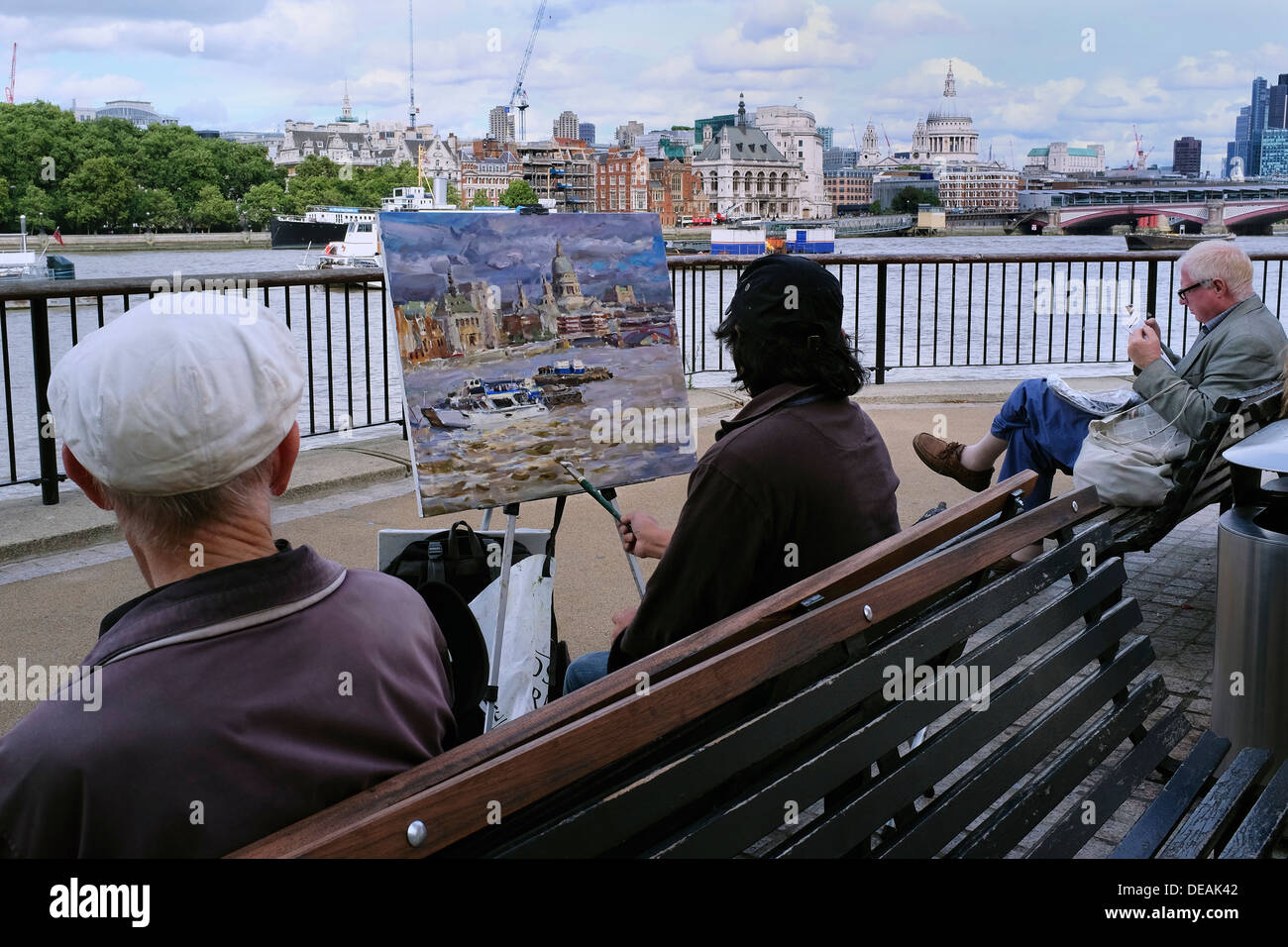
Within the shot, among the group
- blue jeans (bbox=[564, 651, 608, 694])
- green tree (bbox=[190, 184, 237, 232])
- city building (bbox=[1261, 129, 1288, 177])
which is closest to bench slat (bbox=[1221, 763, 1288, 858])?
blue jeans (bbox=[564, 651, 608, 694])

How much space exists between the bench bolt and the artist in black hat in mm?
1236

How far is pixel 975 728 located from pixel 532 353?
7.51ft

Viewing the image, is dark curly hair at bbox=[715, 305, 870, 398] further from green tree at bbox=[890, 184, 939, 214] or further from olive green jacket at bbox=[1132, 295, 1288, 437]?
green tree at bbox=[890, 184, 939, 214]

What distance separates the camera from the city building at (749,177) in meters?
88.7

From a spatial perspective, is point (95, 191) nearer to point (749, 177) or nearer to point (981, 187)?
point (749, 177)

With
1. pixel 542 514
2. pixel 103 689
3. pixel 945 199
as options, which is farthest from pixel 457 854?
pixel 945 199

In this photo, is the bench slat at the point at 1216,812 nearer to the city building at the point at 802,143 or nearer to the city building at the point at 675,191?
the city building at the point at 675,191

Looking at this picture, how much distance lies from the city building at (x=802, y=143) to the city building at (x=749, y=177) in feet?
11.7

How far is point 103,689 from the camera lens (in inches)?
52.5

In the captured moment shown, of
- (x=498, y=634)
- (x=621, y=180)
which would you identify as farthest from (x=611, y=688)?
(x=621, y=180)

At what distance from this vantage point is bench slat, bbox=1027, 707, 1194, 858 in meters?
2.17

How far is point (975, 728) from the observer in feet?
6.75
